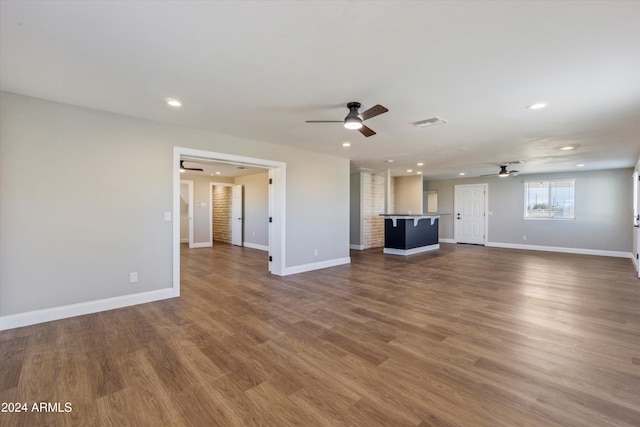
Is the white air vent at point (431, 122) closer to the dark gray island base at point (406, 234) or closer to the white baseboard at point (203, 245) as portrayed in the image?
the dark gray island base at point (406, 234)

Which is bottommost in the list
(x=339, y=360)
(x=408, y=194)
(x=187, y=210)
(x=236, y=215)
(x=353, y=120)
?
(x=339, y=360)

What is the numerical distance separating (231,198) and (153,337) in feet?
24.1

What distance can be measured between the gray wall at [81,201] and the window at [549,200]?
9.63 m

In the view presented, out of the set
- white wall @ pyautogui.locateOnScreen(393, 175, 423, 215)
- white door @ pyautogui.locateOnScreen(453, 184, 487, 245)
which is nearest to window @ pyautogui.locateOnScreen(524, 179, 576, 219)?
white door @ pyautogui.locateOnScreen(453, 184, 487, 245)

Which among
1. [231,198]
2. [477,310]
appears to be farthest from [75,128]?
[231,198]

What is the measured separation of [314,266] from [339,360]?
139 inches

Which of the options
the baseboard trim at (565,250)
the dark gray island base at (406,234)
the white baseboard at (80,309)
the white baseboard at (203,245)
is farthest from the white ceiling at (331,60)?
the white baseboard at (203,245)

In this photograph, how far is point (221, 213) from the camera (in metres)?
10.3

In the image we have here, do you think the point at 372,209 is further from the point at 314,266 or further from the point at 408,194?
the point at 314,266

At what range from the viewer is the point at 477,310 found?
11.6 ft

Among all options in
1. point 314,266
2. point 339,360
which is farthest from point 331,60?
point 314,266

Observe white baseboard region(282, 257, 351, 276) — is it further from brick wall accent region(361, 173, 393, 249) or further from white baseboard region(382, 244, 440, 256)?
brick wall accent region(361, 173, 393, 249)

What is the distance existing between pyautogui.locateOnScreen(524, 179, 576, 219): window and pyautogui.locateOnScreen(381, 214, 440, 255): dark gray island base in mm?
3438

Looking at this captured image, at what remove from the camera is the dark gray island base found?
778cm
